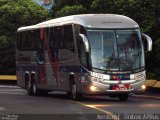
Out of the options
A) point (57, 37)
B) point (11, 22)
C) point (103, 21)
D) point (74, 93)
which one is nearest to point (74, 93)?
point (74, 93)

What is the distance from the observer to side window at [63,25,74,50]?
25.2 meters

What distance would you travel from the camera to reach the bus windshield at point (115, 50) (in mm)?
23891

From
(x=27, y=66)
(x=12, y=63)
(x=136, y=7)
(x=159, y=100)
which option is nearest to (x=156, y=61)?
(x=136, y=7)

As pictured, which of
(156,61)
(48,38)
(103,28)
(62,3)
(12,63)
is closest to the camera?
(103,28)

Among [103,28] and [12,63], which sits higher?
[103,28]

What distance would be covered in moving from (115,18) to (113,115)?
8.08m

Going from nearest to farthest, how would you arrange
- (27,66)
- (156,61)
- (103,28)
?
(103,28)
(27,66)
(156,61)

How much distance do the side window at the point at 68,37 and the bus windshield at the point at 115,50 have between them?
1.34 meters

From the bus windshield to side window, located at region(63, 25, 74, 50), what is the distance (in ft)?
4.40

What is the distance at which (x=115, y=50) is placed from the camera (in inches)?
951

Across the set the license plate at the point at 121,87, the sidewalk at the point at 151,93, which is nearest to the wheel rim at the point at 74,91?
the license plate at the point at 121,87

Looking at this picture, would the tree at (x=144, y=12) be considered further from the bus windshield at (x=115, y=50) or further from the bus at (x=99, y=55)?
the bus windshield at (x=115, y=50)

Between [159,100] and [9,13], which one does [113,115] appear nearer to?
[159,100]

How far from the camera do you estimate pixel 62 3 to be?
48.3m
